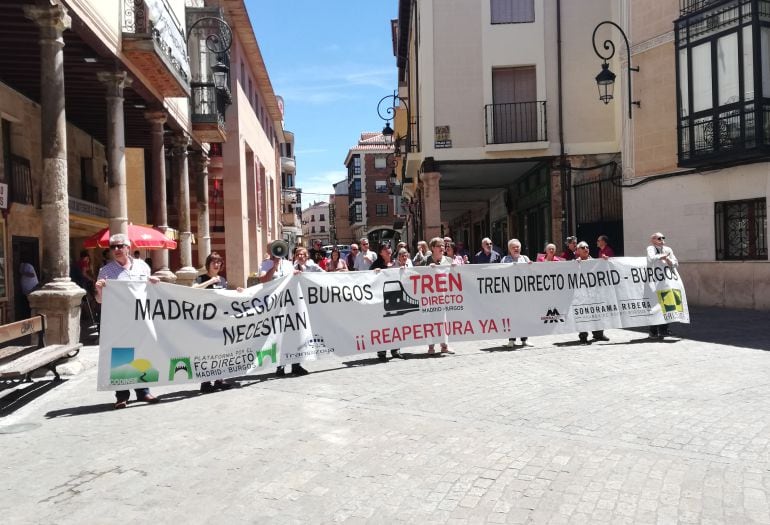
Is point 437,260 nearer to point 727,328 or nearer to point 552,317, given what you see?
point 552,317

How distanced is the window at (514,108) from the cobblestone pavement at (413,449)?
14.1 m

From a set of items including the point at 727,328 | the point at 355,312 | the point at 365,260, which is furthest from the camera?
the point at 365,260

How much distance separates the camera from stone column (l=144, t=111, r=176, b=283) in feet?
54.4

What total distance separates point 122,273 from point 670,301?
8.49m

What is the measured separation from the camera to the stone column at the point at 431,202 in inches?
872

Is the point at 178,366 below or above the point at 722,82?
below

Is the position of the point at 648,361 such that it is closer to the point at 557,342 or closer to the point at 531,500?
the point at 557,342

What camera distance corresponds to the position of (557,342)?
11.1 metres

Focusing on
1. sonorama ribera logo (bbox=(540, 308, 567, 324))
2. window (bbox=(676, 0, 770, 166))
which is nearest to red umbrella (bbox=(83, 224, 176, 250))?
sonorama ribera logo (bbox=(540, 308, 567, 324))

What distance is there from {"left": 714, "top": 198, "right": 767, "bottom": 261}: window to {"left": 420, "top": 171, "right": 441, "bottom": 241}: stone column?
8564 millimetres

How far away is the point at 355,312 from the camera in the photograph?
31.1 feet

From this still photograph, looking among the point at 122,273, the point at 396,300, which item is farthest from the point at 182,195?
the point at 122,273

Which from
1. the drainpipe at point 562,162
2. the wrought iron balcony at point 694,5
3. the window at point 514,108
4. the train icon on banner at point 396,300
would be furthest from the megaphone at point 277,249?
the drainpipe at point 562,162

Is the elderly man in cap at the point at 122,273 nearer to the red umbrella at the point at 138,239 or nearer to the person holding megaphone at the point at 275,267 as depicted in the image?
the person holding megaphone at the point at 275,267
